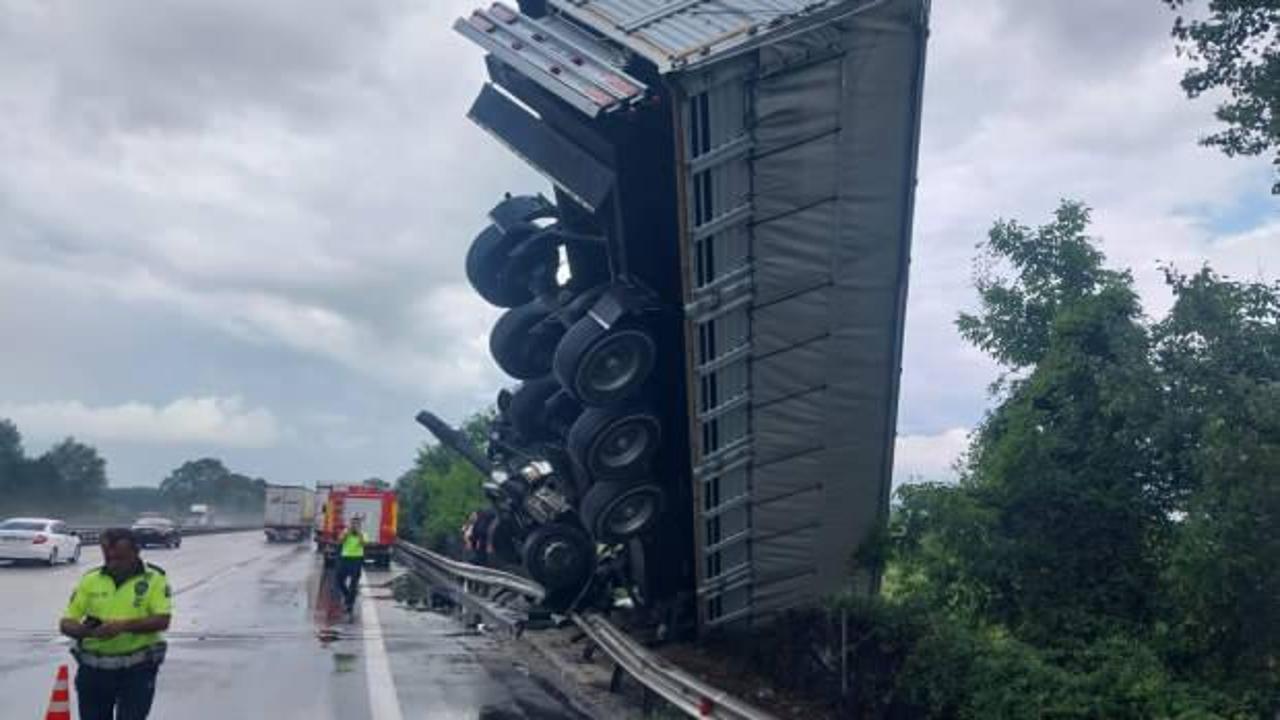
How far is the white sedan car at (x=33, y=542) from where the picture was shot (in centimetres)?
2933

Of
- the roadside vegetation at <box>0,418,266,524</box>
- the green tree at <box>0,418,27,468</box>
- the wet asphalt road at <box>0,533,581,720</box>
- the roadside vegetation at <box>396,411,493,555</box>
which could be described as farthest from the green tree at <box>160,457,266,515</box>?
the wet asphalt road at <box>0,533,581,720</box>

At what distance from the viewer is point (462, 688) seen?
34.8 ft

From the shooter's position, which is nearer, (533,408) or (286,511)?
(533,408)

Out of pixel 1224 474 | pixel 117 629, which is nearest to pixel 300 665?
pixel 117 629

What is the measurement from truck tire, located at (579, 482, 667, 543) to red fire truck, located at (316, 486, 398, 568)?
84.4ft

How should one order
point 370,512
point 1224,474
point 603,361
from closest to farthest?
point 1224,474, point 603,361, point 370,512

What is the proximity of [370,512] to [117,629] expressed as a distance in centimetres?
3038

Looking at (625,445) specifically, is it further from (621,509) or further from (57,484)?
(57,484)

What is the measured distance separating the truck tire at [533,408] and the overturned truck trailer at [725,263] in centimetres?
72

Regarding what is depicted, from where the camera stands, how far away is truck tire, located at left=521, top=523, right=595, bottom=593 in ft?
38.7

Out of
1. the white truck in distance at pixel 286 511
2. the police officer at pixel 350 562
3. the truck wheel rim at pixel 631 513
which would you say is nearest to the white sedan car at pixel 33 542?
the police officer at pixel 350 562

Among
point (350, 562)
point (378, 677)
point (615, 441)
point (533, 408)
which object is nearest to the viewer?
point (615, 441)

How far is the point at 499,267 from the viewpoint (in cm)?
1199

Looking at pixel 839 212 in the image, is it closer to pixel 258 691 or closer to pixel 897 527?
pixel 897 527
